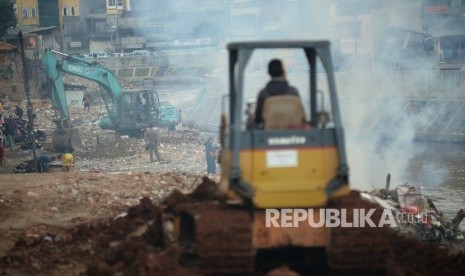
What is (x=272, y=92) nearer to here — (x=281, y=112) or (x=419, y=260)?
(x=281, y=112)

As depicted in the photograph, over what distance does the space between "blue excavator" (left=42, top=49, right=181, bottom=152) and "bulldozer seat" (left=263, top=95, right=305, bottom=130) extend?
19.2m

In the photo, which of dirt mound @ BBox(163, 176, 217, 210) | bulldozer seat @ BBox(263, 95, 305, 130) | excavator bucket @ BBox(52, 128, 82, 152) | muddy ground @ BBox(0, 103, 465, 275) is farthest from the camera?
excavator bucket @ BBox(52, 128, 82, 152)

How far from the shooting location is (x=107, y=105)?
27.5m

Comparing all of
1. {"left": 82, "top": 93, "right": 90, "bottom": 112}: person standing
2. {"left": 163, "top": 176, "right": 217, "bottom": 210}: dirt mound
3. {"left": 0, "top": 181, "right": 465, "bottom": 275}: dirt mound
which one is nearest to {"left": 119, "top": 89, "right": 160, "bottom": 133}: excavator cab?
{"left": 82, "top": 93, "right": 90, "bottom": 112}: person standing

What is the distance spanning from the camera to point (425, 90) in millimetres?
32281

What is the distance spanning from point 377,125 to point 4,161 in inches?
638

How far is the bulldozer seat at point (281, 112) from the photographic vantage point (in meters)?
6.31

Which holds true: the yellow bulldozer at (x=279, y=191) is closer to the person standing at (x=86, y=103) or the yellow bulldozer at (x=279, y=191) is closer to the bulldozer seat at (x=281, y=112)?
the bulldozer seat at (x=281, y=112)

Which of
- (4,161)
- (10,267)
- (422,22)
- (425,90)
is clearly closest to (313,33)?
(422,22)

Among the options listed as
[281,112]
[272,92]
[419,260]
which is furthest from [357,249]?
[419,260]

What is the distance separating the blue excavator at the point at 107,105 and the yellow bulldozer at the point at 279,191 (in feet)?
63.1

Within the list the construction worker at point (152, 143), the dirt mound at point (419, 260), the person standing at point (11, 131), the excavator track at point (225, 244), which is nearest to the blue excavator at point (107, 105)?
the person standing at point (11, 131)

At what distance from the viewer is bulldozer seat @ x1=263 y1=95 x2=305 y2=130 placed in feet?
20.7

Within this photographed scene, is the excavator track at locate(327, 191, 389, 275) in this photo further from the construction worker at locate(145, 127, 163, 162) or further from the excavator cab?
the excavator cab
